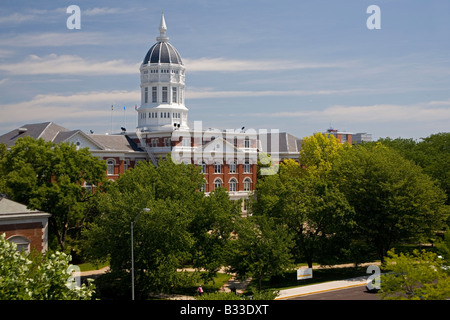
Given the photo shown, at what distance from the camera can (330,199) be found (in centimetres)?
4409

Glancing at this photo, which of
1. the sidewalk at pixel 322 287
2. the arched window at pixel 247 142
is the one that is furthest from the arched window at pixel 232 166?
the sidewalk at pixel 322 287

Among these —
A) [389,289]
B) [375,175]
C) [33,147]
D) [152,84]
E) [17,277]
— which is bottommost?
[389,289]

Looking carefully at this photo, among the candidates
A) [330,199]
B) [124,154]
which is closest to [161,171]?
[330,199]

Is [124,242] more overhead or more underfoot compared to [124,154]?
more underfoot

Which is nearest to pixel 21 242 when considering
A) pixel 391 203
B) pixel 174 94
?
pixel 391 203

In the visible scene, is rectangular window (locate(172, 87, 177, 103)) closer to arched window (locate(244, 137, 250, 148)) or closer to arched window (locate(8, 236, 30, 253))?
arched window (locate(244, 137, 250, 148))

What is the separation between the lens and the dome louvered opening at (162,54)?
103 meters

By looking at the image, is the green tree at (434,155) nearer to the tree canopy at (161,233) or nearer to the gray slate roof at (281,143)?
the gray slate roof at (281,143)

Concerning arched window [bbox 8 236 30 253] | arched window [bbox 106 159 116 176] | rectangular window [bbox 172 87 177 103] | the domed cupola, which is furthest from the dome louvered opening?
arched window [bbox 8 236 30 253]

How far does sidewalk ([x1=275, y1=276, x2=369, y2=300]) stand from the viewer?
1445 inches

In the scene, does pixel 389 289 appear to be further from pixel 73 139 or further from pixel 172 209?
pixel 73 139

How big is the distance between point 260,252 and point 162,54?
73.6 meters

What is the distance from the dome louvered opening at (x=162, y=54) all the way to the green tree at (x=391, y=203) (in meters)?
64.4
